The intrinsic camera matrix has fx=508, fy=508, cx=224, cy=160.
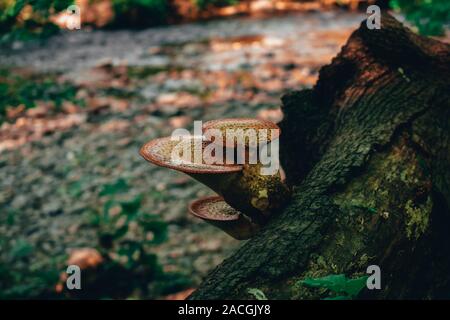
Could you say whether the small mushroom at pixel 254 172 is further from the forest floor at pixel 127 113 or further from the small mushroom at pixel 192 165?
the forest floor at pixel 127 113

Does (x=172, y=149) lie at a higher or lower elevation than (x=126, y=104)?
higher

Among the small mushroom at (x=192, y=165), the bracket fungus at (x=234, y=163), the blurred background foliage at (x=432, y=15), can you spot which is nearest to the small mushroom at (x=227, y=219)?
the bracket fungus at (x=234, y=163)

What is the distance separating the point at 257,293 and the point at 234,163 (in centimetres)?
38

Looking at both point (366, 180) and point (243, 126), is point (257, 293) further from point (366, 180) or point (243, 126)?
point (366, 180)

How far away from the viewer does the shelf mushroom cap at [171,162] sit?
4.58 ft

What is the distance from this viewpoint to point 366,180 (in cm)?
175

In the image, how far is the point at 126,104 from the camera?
18.6 feet

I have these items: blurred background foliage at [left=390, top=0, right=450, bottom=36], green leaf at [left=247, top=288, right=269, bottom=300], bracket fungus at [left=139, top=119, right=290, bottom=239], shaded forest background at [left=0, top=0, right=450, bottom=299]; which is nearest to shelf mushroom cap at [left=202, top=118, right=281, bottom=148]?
bracket fungus at [left=139, top=119, right=290, bottom=239]

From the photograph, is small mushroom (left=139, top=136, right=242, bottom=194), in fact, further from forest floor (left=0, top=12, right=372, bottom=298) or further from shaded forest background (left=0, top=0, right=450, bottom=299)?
forest floor (left=0, top=12, right=372, bottom=298)

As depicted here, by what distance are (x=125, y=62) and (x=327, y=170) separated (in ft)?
19.6

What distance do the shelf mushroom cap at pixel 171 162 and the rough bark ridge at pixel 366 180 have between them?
293mm

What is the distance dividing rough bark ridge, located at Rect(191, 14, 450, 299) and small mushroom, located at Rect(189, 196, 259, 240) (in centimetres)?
10
